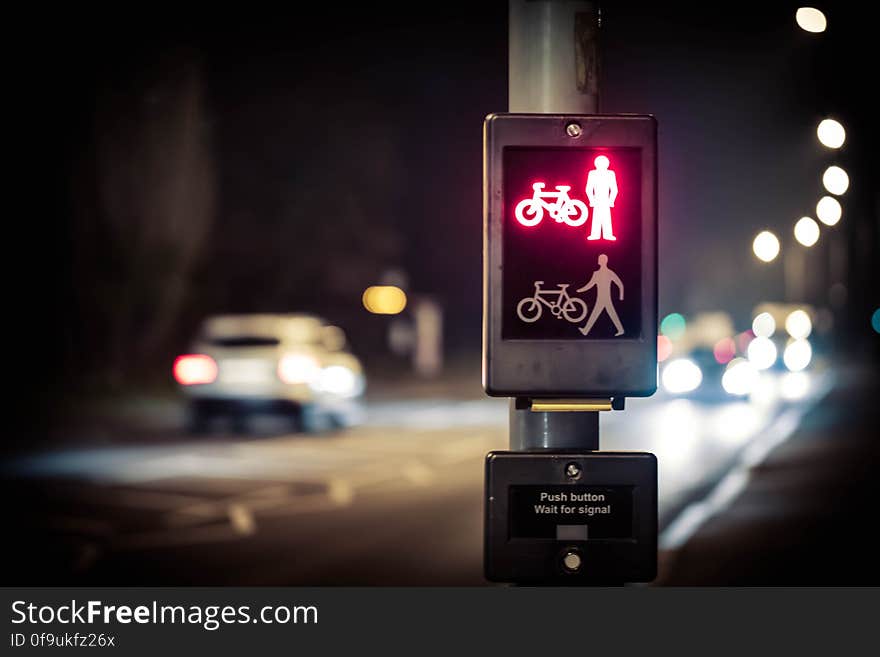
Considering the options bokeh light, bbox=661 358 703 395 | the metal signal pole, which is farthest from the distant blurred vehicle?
the metal signal pole

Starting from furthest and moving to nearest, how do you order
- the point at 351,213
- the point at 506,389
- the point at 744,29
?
1. the point at 351,213
2. the point at 744,29
3. the point at 506,389

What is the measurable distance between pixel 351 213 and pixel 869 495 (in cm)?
3077

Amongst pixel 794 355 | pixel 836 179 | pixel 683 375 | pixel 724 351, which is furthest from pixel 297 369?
pixel 794 355

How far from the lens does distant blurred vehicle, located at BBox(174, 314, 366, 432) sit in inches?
851

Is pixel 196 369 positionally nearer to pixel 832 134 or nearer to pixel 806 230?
pixel 806 230

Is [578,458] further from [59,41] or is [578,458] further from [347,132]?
[347,132]

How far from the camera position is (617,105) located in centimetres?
1525

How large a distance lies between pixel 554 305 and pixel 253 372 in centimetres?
1900

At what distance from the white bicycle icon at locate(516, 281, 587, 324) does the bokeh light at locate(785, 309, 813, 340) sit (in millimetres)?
51978

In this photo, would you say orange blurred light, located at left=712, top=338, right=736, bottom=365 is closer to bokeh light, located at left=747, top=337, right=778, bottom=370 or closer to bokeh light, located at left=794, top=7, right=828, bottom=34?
bokeh light, located at left=747, top=337, right=778, bottom=370

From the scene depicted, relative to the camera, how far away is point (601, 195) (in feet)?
9.95

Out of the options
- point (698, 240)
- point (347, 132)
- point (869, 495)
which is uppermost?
point (347, 132)

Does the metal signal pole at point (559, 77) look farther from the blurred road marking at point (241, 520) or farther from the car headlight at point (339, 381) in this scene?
the car headlight at point (339, 381)
